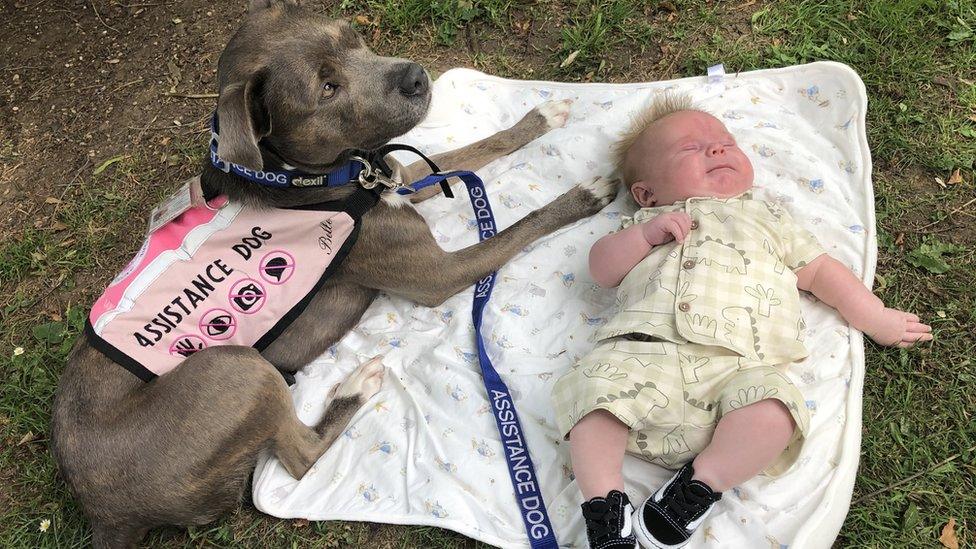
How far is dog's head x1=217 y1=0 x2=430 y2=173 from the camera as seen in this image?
3271 mm

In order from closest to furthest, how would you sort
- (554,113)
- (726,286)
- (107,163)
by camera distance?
(726,286), (554,113), (107,163)

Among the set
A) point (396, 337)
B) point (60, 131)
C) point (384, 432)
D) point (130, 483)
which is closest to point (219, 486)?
point (130, 483)

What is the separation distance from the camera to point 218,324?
3.53 metres

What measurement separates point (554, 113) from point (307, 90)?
192 cm

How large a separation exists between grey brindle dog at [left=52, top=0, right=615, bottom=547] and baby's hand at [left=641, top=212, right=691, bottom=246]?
132 cm

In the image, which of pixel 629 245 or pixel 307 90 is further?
pixel 629 245

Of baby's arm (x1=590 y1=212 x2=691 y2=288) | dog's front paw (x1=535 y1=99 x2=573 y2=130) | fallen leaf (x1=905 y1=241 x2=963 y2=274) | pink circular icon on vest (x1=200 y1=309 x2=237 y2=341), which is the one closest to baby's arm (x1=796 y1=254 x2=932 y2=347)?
fallen leaf (x1=905 y1=241 x2=963 y2=274)

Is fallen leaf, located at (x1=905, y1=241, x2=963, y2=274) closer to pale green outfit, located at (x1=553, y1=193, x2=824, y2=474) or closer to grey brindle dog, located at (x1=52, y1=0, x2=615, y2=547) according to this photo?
pale green outfit, located at (x1=553, y1=193, x2=824, y2=474)

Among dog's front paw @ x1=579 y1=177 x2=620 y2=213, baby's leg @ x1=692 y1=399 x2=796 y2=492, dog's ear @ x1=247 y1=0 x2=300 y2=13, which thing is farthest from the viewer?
dog's front paw @ x1=579 y1=177 x2=620 y2=213

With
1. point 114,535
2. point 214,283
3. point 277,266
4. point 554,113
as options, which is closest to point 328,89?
point 277,266

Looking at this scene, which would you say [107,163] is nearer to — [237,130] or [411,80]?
[237,130]

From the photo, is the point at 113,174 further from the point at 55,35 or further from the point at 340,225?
the point at 340,225

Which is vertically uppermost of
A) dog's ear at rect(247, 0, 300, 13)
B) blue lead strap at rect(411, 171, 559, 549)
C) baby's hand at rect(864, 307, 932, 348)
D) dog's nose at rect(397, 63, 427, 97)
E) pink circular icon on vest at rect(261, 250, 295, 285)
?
dog's ear at rect(247, 0, 300, 13)

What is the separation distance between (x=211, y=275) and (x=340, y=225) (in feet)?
2.28
